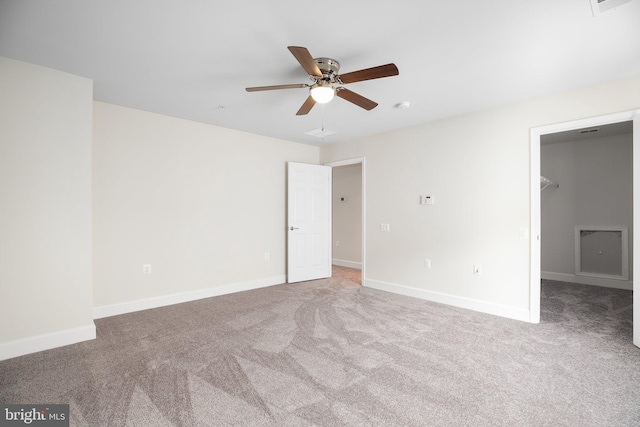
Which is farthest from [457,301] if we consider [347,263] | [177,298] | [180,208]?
[180,208]

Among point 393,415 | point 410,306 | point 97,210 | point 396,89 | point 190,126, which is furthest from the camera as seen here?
point 190,126

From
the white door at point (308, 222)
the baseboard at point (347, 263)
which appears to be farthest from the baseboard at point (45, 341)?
the baseboard at point (347, 263)

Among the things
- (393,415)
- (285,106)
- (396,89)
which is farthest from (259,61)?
(393,415)

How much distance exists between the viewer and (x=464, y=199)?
4.02 metres

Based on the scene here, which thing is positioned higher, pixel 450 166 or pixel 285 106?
pixel 285 106

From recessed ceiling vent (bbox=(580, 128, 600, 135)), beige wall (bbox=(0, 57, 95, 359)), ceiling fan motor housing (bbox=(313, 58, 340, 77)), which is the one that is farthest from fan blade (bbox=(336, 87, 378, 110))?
recessed ceiling vent (bbox=(580, 128, 600, 135))

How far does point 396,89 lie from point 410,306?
2668mm

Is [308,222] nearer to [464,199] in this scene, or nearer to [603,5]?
[464,199]

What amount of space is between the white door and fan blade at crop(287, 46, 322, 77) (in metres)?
3.06

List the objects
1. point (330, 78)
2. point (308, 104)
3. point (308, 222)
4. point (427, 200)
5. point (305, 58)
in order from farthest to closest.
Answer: point (308, 222)
point (427, 200)
point (308, 104)
point (330, 78)
point (305, 58)

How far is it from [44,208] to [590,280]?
25.0 feet

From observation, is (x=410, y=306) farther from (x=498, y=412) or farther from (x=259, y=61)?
(x=259, y=61)

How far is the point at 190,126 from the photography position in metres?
4.30

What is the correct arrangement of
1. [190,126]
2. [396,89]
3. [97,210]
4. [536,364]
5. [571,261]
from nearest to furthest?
[536,364]
[396,89]
[97,210]
[190,126]
[571,261]
